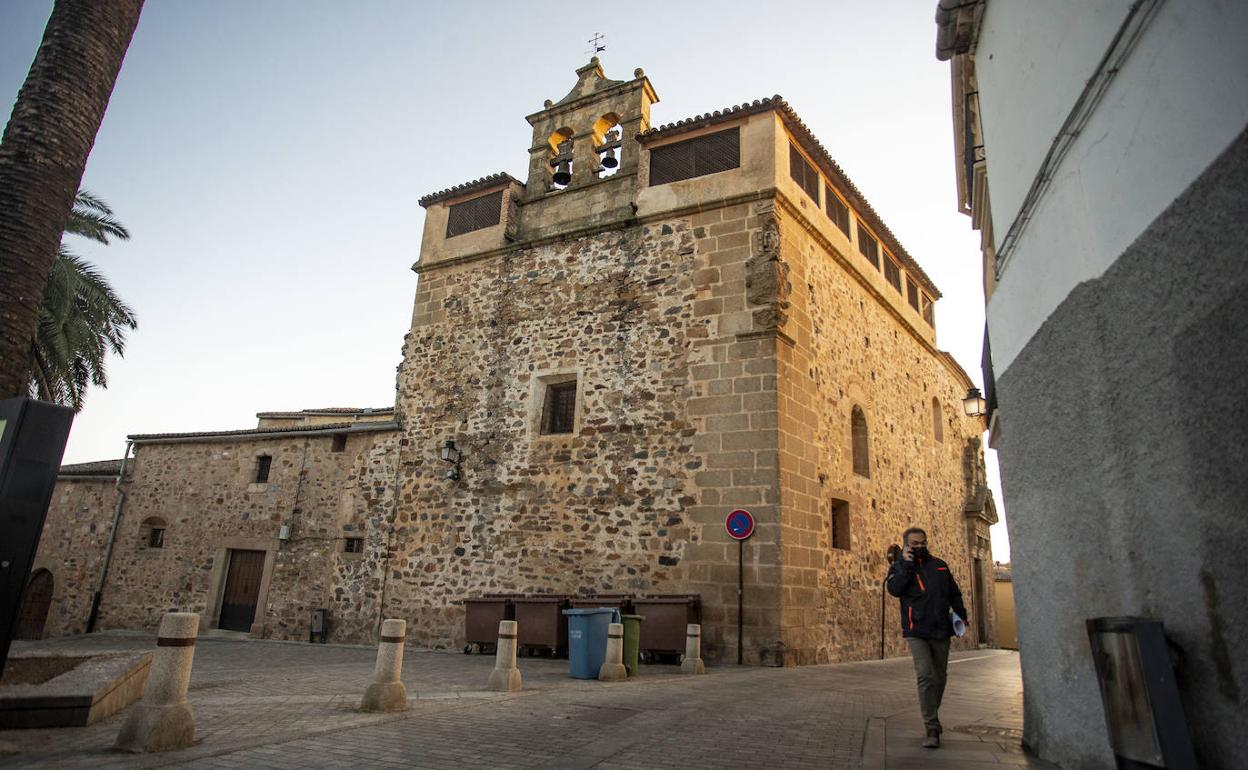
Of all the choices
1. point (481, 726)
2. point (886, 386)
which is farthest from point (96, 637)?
point (886, 386)

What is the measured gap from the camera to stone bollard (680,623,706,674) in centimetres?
909

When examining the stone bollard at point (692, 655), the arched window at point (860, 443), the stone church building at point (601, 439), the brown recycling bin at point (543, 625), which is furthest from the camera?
the arched window at point (860, 443)

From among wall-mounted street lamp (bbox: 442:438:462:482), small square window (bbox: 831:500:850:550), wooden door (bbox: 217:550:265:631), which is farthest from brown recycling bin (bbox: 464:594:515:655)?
wooden door (bbox: 217:550:265:631)

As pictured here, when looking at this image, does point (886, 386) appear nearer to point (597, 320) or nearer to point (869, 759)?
point (597, 320)

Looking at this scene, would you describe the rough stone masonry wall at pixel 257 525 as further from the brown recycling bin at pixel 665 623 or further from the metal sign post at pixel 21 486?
the metal sign post at pixel 21 486

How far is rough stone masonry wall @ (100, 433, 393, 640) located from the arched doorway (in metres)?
2.38

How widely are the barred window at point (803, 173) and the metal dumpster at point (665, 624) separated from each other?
7566mm

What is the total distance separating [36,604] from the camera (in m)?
17.8

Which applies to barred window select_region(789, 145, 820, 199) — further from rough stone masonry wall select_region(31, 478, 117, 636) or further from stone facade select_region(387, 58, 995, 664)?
rough stone masonry wall select_region(31, 478, 117, 636)

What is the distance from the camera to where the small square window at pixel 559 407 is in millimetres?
13000

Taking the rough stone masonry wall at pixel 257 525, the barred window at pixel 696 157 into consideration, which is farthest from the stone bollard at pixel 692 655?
the barred window at pixel 696 157

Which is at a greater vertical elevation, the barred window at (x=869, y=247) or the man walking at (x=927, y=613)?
the barred window at (x=869, y=247)

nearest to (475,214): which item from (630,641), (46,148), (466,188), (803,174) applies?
(466,188)

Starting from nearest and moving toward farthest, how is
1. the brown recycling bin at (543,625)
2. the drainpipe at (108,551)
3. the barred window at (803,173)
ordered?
1. the brown recycling bin at (543,625)
2. the barred window at (803,173)
3. the drainpipe at (108,551)
